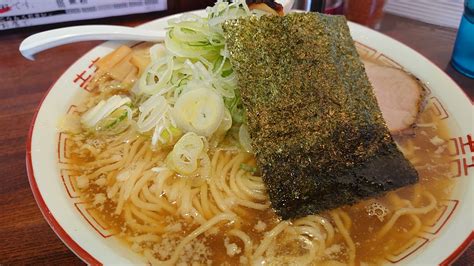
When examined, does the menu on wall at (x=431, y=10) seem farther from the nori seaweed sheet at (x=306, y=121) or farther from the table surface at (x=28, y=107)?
the nori seaweed sheet at (x=306, y=121)

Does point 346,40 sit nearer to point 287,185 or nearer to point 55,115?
point 287,185

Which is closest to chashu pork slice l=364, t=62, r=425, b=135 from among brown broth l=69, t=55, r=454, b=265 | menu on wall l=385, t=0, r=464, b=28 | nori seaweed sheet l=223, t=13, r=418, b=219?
brown broth l=69, t=55, r=454, b=265

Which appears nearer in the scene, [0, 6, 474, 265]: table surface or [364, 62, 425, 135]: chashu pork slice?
[0, 6, 474, 265]: table surface

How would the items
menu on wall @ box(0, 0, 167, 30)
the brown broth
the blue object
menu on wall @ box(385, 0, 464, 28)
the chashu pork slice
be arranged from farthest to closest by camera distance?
1. menu on wall @ box(385, 0, 464, 28)
2. menu on wall @ box(0, 0, 167, 30)
3. the blue object
4. the chashu pork slice
5. the brown broth

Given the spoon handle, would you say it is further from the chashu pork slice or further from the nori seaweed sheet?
the chashu pork slice

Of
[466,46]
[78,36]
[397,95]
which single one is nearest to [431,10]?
[466,46]

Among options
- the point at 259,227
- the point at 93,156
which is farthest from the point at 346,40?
the point at 93,156
